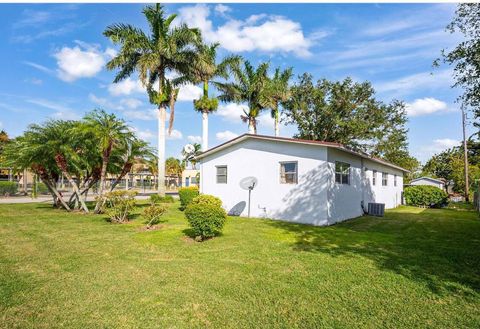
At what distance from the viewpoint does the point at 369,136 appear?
3500 centimetres

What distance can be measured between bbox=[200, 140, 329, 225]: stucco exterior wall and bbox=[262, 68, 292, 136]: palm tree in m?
13.3

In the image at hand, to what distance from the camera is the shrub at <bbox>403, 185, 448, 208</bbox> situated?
24375 mm

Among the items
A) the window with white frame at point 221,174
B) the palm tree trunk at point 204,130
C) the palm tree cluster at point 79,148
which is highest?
the palm tree trunk at point 204,130

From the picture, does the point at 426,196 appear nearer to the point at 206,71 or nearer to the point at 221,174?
the point at 221,174

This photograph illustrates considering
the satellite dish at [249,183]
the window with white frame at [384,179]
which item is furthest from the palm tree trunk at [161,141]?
the window with white frame at [384,179]

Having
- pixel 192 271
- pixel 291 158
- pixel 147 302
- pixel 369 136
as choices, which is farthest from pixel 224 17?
pixel 369 136

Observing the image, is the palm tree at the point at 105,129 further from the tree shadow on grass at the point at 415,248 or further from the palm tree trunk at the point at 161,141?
the tree shadow on grass at the point at 415,248

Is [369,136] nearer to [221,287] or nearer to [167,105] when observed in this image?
[167,105]

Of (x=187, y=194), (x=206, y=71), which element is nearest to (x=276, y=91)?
(x=206, y=71)

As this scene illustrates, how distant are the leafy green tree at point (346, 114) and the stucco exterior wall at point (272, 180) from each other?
20.2 metres

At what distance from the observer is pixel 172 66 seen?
77.6 feet

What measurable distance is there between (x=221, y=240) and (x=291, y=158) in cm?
648

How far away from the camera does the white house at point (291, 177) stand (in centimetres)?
1317

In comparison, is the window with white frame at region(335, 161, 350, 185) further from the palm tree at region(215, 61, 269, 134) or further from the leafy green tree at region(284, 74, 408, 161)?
the leafy green tree at region(284, 74, 408, 161)
